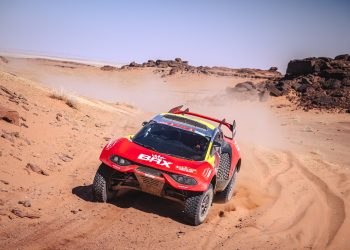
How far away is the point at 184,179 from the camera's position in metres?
7.42

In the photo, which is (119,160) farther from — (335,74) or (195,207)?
(335,74)

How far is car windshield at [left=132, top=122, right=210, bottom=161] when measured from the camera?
27.0 feet

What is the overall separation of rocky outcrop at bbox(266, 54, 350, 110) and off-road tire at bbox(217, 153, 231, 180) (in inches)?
1087

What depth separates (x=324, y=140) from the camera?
78.6ft

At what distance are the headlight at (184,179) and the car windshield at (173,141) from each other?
70 cm

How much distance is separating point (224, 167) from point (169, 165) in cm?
220

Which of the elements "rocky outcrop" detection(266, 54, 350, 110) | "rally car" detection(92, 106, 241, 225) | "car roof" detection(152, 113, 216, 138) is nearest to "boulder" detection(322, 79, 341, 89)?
"rocky outcrop" detection(266, 54, 350, 110)

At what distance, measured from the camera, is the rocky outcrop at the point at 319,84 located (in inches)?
1420

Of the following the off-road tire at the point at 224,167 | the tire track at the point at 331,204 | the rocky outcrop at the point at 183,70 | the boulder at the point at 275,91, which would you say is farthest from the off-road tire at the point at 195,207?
the rocky outcrop at the point at 183,70

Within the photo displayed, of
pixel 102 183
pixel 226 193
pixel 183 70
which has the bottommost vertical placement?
pixel 226 193

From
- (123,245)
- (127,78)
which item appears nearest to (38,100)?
(123,245)

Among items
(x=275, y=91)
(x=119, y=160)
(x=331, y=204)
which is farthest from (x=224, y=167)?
(x=275, y=91)

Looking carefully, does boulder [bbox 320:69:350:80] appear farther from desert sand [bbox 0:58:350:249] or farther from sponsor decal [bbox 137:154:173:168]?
sponsor decal [bbox 137:154:173:168]

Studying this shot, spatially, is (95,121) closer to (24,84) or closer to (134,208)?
(24,84)
